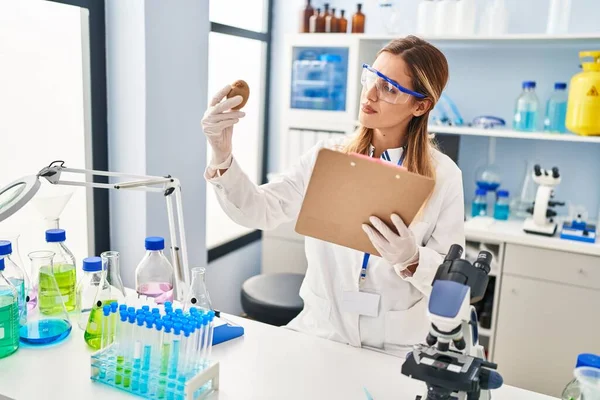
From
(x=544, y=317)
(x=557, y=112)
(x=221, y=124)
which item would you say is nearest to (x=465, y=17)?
(x=557, y=112)

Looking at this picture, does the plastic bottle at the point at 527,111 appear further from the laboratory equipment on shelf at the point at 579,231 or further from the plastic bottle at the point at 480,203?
the laboratory equipment on shelf at the point at 579,231

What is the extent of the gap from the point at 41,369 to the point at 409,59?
3.94ft

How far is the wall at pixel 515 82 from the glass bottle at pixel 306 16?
0.26 ft

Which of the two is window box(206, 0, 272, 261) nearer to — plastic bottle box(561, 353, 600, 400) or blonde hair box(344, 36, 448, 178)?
blonde hair box(344, 36, 448, 178)

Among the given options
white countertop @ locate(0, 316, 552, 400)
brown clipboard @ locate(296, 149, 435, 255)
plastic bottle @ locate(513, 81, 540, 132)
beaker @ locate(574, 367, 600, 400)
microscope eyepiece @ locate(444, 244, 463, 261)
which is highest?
plastic bottle @ locate(513, 81, 540, 132)

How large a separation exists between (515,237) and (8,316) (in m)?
2.14

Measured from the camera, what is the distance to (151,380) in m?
1.16

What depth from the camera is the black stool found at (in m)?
2.54

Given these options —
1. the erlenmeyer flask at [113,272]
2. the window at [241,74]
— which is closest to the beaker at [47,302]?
the erlenmeyer flask at [113,272]

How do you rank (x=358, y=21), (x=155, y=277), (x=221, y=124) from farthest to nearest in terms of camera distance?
(x=358, y=21), (x=155, y=277), (x=221, y=124)

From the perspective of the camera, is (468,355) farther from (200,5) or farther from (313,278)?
(200,5)

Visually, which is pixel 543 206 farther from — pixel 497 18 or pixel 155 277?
pixel 155 277

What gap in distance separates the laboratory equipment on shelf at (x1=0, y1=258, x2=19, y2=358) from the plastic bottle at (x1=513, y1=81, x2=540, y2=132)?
245 cm

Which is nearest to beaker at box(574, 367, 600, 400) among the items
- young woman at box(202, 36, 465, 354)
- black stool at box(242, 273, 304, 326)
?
young woman at box(202, 36, 465, 354)
